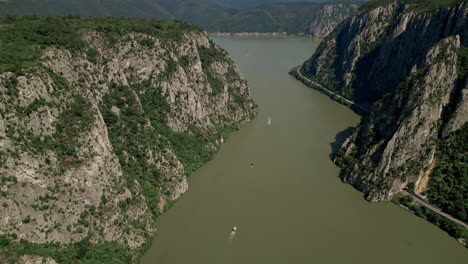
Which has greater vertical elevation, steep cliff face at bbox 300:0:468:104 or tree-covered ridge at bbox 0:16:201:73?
tree-covered ridge at bbox 0:16:201:73

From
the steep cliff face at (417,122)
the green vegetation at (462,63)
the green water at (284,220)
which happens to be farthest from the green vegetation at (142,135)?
the green vegetation at (462,63)

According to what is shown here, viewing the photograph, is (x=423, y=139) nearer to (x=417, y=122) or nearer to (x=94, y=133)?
(x=417, y=122)

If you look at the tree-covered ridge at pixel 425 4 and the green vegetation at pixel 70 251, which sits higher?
the tree-covered ridge at pixel 425 4

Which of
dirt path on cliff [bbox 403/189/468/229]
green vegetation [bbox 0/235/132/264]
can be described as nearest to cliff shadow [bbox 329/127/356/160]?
dirt path on cliff [bbox 403/189/468/229]

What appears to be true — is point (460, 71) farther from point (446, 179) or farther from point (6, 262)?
point (6, 262)

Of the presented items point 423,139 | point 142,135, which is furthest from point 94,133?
point 423,139

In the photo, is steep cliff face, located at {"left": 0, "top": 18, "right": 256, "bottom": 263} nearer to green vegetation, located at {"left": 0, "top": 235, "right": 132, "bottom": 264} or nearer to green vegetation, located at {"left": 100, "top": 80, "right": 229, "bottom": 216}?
green vegetation, located at {"left": 100, "top": 80, "right": 229, "bottom": 216}

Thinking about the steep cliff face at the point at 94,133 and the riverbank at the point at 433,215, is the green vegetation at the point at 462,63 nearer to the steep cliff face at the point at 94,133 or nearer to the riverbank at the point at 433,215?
the riverbank at the point at 433,215
